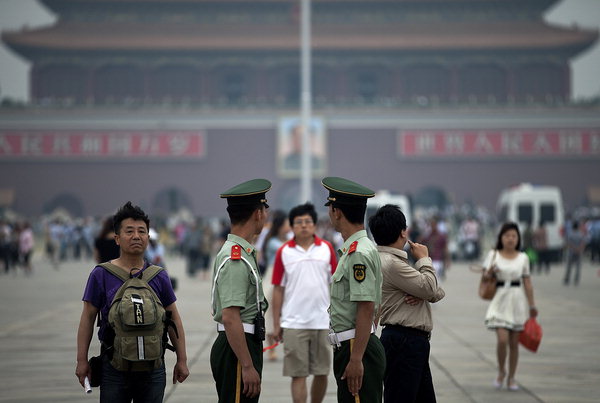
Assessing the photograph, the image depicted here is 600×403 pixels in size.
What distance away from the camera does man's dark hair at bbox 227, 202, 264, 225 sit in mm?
4691

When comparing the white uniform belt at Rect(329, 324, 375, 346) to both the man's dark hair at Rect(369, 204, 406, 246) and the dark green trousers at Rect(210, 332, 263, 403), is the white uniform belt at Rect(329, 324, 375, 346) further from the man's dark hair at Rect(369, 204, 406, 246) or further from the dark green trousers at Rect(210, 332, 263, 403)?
the man's dark hair at Rect(369, 204, 406, 246)

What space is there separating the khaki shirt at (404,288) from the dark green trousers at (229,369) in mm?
846

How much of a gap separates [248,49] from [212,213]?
23.6ft

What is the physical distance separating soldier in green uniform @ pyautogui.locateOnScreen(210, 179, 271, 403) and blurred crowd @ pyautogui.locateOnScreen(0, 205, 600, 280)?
165 inches

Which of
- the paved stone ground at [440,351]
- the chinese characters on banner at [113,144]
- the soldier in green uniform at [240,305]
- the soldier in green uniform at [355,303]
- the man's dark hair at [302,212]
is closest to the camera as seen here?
the soldier in green uniform at [240,305]

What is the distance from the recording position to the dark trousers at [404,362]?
16.5 feet

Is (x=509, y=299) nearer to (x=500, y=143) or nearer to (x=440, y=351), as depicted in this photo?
(x=440, y=351)

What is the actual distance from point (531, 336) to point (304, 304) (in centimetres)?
215

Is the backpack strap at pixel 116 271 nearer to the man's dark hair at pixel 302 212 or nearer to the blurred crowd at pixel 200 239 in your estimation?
the man's dark hair at pixel 302 212

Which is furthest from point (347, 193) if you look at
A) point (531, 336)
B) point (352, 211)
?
point (531, 336)

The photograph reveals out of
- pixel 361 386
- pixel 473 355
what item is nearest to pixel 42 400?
pixel 361 386

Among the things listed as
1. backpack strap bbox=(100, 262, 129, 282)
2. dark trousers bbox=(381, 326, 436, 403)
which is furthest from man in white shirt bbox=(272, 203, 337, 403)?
backpack strap bbox=(100, 262, 129, 282)

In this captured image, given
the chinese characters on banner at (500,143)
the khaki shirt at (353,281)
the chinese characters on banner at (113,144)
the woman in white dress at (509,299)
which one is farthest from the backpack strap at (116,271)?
the chinese characters on banner at (500,143)

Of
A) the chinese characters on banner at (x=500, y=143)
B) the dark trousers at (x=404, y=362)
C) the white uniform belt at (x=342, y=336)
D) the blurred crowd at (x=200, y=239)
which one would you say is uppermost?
the chinese characters on banner at (x=500, y=143)
